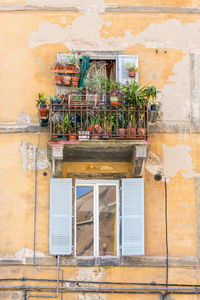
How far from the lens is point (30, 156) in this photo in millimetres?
11211

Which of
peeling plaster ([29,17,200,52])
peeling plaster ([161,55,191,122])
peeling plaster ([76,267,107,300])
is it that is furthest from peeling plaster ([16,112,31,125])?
peeling plaster ([76,267,107,300])

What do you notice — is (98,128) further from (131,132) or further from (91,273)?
(91,273)

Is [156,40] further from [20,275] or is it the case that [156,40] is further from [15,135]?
[20,275]

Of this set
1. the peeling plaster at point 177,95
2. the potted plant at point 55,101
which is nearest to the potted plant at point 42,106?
the potted plant at point 55,101

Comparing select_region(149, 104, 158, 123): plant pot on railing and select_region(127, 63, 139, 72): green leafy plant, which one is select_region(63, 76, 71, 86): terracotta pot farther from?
select_region(149, 104, 158, 123): plant pot on railing

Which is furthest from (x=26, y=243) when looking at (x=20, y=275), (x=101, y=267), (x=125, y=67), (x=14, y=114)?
(x=125, y=67)

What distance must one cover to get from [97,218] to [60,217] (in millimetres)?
732

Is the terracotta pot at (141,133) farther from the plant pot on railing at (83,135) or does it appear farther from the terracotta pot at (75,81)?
the terracotta pot at (75,81)

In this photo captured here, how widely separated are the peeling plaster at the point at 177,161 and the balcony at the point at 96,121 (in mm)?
813

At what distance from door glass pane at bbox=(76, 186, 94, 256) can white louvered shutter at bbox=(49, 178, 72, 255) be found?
0.29 meters

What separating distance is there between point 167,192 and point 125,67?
2547mm

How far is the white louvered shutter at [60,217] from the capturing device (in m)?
10.7

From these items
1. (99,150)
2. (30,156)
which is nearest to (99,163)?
(99,150)

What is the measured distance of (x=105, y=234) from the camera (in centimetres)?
1104
